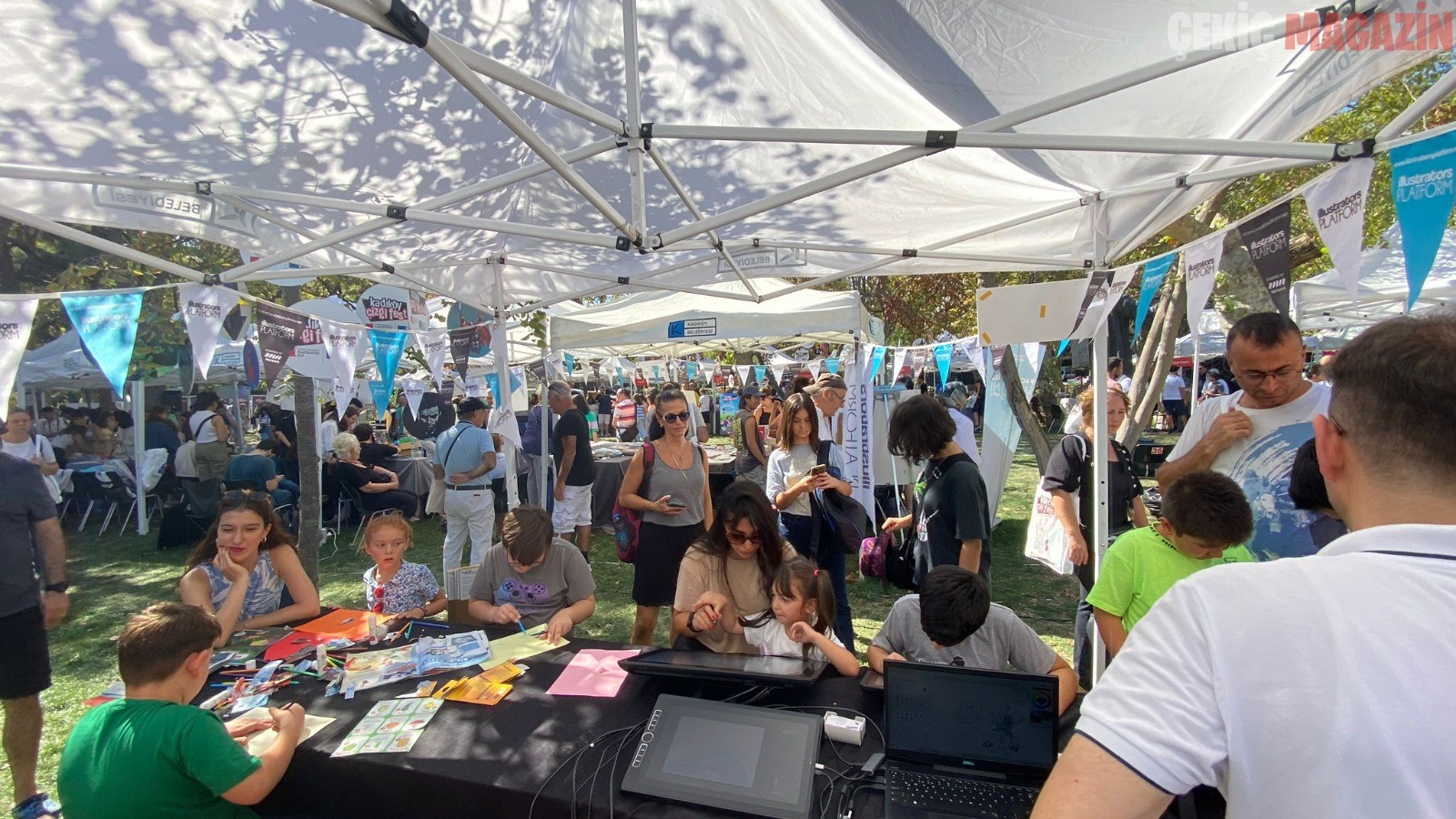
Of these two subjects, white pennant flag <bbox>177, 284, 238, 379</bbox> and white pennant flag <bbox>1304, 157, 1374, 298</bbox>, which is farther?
white pennant flag <bbox>177, 284, 238, 379</bbox>

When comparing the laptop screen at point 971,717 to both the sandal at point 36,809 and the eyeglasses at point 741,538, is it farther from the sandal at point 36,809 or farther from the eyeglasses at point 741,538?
the sandal at point 36,809

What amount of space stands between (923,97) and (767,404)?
528 cm

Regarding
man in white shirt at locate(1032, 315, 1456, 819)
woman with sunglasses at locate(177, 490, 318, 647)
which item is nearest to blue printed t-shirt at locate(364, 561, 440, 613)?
woman with sunglasses at locate(177, 490, 318, 647)

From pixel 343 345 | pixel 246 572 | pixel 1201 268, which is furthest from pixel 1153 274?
pixel 343 345

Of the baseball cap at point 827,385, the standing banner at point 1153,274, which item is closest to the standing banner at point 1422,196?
the standing banner at point 1153,274

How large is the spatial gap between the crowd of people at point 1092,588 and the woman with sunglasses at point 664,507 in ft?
0.06

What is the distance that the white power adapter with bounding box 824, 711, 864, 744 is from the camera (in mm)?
1836

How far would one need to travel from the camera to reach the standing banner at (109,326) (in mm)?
3338

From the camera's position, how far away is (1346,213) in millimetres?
2146

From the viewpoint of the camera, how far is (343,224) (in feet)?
13.4

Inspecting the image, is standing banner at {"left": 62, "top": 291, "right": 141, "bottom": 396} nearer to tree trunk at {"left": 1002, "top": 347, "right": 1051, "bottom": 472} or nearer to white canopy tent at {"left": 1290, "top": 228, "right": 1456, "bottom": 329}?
tree trunk at {"left": 1002, "top": 347, "right": 1051, "bottom": 472}

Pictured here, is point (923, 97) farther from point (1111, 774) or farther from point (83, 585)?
point (83, 585)

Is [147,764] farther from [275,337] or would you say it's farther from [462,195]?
[275,337]

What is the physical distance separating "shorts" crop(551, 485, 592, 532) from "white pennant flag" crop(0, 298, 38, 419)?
3.95 metres
